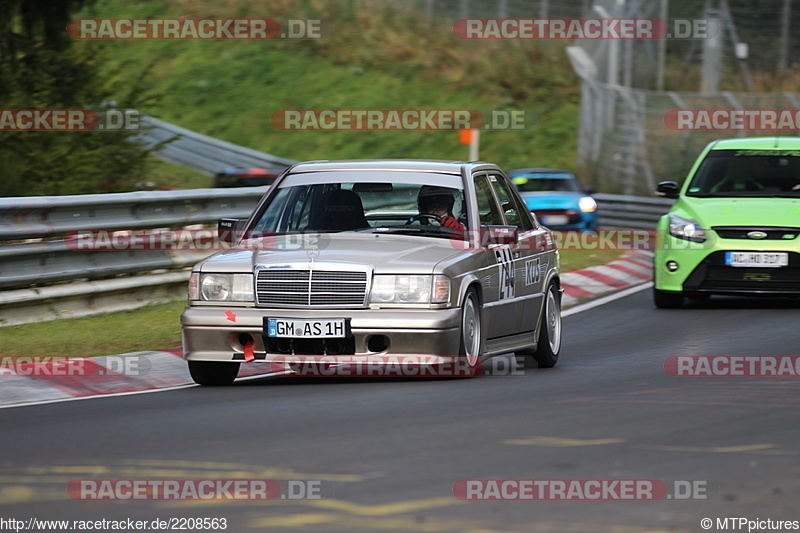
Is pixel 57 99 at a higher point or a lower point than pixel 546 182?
higher

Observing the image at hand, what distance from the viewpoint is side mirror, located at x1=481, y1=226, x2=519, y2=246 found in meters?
9.81

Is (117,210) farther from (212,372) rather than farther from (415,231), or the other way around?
(415,231)

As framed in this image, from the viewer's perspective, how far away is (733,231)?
1480 centimetres

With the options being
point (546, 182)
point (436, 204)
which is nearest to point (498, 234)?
point (436, 204)

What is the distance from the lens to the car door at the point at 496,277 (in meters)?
9.66

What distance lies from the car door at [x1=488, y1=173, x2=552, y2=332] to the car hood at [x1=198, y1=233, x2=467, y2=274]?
0.95 meters

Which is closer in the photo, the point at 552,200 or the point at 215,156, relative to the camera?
the point at 552,200

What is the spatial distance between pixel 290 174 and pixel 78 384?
2.10 meters

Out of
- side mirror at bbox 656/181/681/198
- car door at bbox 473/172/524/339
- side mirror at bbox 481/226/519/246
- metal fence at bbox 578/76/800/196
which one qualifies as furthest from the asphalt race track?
metal fence at bbox 578/76/800/196

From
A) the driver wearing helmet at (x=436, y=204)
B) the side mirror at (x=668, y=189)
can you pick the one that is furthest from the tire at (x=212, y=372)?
the side mirror at (x=668, y=189)

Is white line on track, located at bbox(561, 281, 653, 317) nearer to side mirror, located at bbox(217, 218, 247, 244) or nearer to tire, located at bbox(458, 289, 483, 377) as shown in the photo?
tire, located at bbox(458, 289, 483, 377)

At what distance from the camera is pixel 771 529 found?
5.18m

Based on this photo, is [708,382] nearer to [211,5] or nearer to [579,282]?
[579,282]

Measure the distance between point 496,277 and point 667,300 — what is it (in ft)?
19.6
